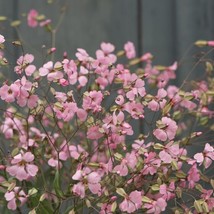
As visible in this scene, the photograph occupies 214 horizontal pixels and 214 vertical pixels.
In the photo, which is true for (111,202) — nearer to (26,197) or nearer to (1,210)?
(26,197)

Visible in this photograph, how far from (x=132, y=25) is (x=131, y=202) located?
1.12 metres

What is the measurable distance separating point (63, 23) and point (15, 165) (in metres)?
1.07

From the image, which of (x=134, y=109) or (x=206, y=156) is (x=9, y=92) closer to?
(x=134, y=109)

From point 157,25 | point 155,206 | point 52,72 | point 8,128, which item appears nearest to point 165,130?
point 155,206

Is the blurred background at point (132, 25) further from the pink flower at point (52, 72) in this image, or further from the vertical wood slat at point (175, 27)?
the pink flower at point (52, 72)

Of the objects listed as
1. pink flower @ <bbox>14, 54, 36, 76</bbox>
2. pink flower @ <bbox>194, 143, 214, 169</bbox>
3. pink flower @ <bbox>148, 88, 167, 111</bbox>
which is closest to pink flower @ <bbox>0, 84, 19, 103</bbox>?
pink flower @ <bbox>14, 54, 36, 76</bbox>

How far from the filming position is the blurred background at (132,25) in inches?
83.8

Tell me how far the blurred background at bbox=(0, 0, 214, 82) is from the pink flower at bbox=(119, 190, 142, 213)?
1043 millimetres

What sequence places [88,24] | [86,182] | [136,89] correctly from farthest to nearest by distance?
[88,24], [136,89], [86,182]

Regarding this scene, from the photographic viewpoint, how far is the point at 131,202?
1.16m

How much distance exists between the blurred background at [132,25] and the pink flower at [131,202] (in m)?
1.04

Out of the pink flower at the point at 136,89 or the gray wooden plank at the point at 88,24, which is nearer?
the pink flower at the point at 136,89

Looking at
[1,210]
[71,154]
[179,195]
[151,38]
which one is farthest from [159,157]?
[151,38]

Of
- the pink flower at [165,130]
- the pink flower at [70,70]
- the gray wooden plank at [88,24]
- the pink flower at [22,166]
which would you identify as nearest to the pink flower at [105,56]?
the pink flower at [70,70]
